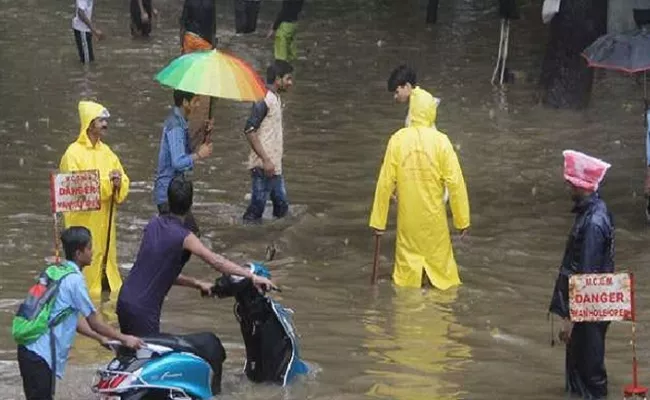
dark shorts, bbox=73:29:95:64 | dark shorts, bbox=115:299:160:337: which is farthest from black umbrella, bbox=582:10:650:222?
dark shorts, bbox=73:29:95:64

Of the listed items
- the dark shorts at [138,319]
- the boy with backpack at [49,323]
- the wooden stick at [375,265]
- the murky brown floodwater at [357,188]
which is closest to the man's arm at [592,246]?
the murky brown floodwater at [357,188]

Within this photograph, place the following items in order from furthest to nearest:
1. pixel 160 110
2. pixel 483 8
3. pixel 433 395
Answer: pixel 483 8 < pixel 160 110 < pixel 433 395

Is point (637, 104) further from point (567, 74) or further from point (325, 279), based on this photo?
point (325, 279)

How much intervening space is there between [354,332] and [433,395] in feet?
5.57

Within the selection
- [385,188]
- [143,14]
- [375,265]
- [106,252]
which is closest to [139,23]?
[143,14]

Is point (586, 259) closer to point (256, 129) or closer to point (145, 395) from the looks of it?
point (145, 395)

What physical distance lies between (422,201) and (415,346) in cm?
159

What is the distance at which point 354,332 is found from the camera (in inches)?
444

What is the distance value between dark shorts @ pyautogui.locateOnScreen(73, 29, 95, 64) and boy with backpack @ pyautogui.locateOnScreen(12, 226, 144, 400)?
15.0 metres

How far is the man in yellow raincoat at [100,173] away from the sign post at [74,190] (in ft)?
0.82

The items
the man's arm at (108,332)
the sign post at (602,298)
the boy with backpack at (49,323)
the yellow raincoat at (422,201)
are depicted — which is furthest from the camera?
the yellow raincoat at (422,201)

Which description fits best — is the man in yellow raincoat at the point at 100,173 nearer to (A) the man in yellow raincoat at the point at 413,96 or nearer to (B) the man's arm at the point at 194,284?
(A) the man in yellow raincoat at the point at 413,96

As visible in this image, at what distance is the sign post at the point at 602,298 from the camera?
8977 mm

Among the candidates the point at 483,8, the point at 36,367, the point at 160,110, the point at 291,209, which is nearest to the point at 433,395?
the point at 36,367
